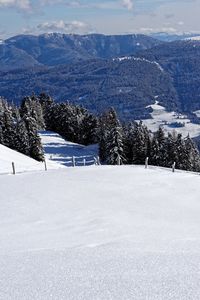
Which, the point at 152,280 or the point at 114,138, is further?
the point at 114,138

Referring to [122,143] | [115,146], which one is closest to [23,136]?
[122,143]

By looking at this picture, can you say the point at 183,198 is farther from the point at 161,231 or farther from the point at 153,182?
the point at 161,231

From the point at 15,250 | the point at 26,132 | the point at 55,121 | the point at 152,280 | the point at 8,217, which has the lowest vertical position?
the point at 55,121

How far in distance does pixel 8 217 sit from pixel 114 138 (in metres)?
50.2

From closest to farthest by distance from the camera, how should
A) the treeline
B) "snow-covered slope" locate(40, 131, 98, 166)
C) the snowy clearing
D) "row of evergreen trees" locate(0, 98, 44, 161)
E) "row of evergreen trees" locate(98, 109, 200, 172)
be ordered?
the snowy clearing < the treeline < "row of evergreen trees" locate(0, 98, 44, 161) < "row of evergreen trees" locate(98, 109, 200, 172) < "snow-covered slope" locate(40, 131, 98, 166)

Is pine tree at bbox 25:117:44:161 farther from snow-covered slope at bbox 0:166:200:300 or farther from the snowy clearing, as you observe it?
snow-covered slope at bbox 0:166:200:300

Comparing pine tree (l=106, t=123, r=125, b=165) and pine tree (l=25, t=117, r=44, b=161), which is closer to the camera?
pine tree (l=106, t=123, r=125, b=165)

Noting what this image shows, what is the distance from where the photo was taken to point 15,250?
1241cm

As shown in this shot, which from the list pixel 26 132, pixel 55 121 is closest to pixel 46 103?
pixel 55 121

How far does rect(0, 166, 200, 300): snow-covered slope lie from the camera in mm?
8953

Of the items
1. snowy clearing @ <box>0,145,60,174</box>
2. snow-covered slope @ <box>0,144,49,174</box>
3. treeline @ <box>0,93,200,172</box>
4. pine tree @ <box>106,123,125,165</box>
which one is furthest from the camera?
treeline @ <box>0,93,200,172</box>

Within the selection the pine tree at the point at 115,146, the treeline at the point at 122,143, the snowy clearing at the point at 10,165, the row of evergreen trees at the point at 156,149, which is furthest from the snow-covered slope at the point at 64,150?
the snowy clearing at the point at 10,165

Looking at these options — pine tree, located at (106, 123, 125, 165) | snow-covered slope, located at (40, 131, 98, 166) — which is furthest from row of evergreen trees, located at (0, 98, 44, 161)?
pine tree, located at (106, 123, 125, 165)

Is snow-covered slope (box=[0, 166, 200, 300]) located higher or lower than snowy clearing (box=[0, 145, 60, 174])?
higher
